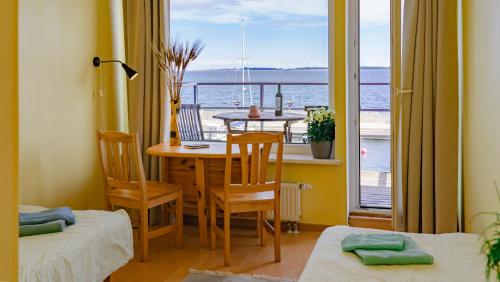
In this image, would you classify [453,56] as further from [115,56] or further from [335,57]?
[115,56]

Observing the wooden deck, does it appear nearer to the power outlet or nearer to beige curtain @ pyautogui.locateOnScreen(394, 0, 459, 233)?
the power outlet

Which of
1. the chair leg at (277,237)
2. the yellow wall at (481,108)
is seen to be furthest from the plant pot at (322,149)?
the yellow wall at (481,108)

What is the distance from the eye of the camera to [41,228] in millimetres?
2572

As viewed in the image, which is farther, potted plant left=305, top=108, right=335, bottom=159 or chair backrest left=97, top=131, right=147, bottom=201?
potted plant left=305, top=108, right=335, bottom=159

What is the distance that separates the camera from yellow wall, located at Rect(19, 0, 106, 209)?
3420 mm

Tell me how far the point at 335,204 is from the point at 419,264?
210 cm

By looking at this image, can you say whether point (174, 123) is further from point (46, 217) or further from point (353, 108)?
point (46, 217)

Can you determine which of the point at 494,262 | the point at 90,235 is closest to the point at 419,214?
the point at 90,235

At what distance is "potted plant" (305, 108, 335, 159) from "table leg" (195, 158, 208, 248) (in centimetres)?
94

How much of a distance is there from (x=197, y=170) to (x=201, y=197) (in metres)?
0.22

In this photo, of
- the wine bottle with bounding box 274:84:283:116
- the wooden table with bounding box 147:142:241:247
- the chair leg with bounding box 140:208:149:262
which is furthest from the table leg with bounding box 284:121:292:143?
the chair leg with bounding box 140:208:149:262

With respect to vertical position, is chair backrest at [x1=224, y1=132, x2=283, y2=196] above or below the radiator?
above

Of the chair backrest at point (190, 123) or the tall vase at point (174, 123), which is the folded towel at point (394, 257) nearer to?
the tall vase at point (174, 123)

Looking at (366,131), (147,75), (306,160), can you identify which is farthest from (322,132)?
(147,75)
